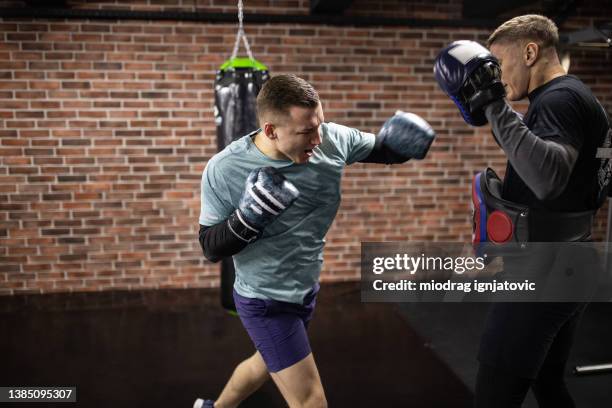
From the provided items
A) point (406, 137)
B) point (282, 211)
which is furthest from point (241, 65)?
point (282, 211)

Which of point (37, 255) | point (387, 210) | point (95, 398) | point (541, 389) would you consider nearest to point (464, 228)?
point (387, 210)

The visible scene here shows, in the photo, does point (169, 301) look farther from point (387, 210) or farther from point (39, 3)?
point (39, 3)

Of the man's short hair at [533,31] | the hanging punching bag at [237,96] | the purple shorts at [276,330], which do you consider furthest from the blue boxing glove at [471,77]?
the hanging punching bag at [237,96]

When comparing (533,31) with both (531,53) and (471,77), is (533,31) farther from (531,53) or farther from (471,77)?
(471,77)

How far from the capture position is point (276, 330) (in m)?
1.54

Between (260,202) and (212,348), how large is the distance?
1713 mm

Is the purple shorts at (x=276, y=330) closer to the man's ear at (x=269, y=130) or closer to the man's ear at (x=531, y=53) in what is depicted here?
the man's ear at (x=269, y=130)

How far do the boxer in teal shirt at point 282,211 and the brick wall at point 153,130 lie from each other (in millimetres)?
2157

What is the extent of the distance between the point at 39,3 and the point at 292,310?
2995 millimetres

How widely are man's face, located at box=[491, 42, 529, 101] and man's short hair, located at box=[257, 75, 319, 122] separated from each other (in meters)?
0.54

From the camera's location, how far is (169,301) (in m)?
3.54

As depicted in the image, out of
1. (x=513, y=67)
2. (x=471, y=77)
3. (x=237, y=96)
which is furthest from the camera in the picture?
(x=237, y=96)

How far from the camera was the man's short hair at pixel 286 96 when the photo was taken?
1.42 meters

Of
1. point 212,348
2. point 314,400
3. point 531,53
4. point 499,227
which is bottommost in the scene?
point 212,348
